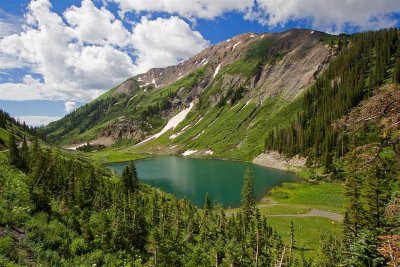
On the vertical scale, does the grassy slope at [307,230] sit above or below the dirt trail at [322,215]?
below

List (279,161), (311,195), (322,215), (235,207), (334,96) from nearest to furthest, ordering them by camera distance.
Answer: (322,215) < (235,207) < (311,195) < (279,161) < (334,96)

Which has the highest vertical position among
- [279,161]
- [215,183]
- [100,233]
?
[279,161]

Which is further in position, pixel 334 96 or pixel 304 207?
pixel 334 96

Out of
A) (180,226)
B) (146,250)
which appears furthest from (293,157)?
(146,250)

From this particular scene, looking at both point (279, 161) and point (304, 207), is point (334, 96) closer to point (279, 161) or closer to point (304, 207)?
point (279, 161)

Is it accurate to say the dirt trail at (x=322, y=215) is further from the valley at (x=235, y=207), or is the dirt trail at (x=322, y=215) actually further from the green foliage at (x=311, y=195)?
the green foliage at (x=311, y=195)

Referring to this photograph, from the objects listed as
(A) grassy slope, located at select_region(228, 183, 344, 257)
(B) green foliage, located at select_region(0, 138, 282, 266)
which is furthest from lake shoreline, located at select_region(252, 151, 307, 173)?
(B) green foliage, located at select_region(0, 138, 282, 266)

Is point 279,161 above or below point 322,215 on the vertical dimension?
above

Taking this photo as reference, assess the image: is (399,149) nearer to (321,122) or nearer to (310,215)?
(310,215)

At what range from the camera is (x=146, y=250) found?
33.9 meters

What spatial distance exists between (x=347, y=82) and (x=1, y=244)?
609ft

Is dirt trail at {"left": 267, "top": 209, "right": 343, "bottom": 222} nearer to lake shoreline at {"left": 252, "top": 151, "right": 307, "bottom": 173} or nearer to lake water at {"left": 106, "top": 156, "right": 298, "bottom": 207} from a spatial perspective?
lake water at {"left": 106, "top": 156, "right": 298, "bottom": 207}

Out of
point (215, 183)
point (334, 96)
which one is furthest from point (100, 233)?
point (334, 96)

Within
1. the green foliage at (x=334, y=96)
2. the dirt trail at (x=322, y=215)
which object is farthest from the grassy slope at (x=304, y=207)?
the green foliage at (x=334, y=96)
